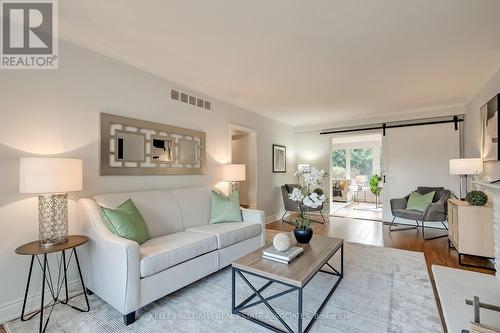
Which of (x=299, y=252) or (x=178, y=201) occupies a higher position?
(x=178, y=201)

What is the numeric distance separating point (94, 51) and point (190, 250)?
7.71 feet

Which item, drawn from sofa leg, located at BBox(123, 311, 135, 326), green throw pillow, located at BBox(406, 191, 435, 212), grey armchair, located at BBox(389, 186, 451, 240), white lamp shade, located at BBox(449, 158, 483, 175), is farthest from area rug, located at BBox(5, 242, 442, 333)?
green throw pillow, located at BBox(406, 191, 435, 212)

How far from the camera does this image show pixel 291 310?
1967 millimetres

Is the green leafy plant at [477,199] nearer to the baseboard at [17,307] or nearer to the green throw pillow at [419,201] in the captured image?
the green throw pillow at [419,201]

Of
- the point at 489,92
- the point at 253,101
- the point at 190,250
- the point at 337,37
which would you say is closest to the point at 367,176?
the point at 489,92

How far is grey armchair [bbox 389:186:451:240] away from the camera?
161 inches

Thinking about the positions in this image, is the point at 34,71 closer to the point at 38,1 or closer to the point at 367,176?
the point at 38,1

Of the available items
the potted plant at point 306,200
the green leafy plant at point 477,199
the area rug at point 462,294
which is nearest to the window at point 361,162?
the green leafy plant at point 477,199

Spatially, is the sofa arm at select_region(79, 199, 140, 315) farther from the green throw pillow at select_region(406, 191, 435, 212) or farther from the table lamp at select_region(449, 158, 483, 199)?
the green throw pillow at select_region(406, 191, 435, 212)

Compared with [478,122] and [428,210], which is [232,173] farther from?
[478,122]

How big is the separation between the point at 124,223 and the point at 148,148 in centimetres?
115

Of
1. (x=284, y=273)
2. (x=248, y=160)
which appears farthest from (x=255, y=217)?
(x=248, y=160)

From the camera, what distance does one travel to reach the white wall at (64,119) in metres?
1.95

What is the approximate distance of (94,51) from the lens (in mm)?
2506
